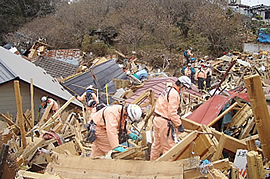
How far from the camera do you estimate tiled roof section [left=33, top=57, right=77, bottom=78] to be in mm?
16609

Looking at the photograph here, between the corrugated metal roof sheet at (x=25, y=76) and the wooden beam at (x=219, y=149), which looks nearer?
the wooden beam at (x=219, y=149)

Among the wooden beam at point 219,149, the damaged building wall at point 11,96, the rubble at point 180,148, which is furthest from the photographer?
the damaged building wall at point 11,96

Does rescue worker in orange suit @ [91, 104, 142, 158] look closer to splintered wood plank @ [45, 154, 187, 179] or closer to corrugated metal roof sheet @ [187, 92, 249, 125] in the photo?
splintered wood plank @ [45, 154, 187, 179]

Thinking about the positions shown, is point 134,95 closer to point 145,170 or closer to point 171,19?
point 145,170

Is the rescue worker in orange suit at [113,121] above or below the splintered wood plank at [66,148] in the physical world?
above

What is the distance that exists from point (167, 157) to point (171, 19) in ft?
76.7

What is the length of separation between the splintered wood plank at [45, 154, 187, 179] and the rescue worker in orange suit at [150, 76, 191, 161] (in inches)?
74.0

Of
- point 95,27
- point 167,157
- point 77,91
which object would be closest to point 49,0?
point 95,27

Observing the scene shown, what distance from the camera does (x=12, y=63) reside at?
38.1 feet

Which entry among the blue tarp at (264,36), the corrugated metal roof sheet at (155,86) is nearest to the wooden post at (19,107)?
the corrugated metal roof sheet at (155,86)

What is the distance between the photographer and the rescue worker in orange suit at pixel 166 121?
15.4 feet

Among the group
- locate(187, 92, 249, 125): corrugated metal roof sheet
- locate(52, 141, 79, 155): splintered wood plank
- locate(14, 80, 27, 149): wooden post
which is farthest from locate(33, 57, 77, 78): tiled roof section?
locate(187, 92, 249, 125): corrugated metal roof sheet

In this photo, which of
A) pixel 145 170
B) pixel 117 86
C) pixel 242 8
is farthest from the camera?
pixel 242 8

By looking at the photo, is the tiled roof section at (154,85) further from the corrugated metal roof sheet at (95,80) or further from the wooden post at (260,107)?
the wooden post at (260,107)
